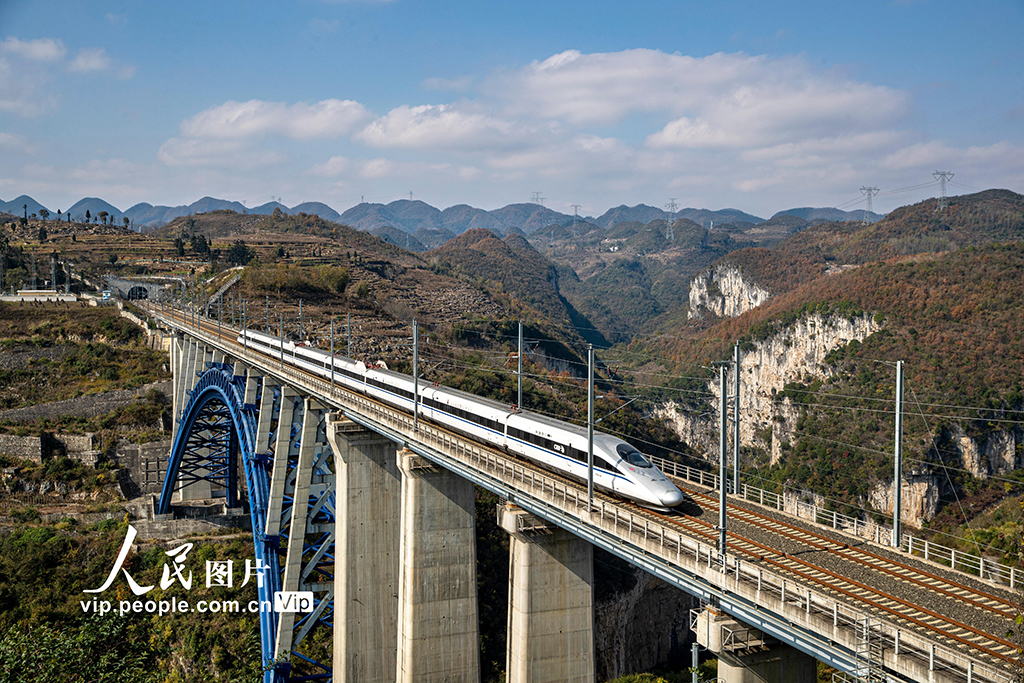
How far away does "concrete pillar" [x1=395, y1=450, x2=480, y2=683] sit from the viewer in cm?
2153

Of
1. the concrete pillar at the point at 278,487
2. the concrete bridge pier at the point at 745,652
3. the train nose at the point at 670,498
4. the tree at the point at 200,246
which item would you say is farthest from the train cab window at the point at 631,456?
the tree at the point at 200,246

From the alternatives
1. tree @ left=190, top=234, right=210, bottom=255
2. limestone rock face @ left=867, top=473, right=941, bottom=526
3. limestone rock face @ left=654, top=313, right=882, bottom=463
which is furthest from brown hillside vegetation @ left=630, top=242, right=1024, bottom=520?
tree @ left=190, top=234, right=210, bottom=255

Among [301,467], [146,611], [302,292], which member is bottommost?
[146,611]

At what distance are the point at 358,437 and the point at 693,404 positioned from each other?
3858 inches

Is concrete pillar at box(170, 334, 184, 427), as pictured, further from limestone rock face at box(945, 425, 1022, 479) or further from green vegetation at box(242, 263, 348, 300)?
limestone rock face at box(945, 425, 1022, 479)

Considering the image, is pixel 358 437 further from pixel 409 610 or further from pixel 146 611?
pixel 146 611

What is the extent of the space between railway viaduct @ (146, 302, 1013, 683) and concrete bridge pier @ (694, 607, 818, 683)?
0.02 metres

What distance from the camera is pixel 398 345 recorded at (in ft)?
246

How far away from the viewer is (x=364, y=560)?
2488 cm

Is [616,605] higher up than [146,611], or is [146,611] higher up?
[146,611]

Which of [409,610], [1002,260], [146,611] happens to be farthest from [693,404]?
[409,610]

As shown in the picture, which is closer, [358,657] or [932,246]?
[358,657]

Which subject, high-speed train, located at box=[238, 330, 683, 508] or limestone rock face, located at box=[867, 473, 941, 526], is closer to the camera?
high-speed train, located at box=[238, 330, 683, 508]

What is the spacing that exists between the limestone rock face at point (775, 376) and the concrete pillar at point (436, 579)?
67.9 metres
